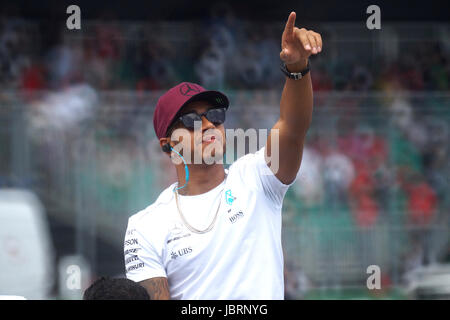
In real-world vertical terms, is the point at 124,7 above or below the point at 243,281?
above

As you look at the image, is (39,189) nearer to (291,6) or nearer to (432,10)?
(291,6)

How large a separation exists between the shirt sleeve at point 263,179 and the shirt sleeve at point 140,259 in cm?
49

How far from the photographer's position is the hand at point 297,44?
7.84ft

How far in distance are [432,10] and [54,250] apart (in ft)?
24.2

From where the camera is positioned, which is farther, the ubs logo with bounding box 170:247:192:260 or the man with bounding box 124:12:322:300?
the ubs logo with bounding box 170:247:192:260

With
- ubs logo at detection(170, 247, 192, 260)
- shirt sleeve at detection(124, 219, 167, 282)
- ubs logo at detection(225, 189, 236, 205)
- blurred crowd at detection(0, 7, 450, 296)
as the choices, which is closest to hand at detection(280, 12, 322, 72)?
ubs logo at detection(225, 189, 236, 205)

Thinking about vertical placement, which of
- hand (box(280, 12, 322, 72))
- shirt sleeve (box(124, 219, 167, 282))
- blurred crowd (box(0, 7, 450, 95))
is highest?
blurred crowd (box(0, 7, 450, 95))

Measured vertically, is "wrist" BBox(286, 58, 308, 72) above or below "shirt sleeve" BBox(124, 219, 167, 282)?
above

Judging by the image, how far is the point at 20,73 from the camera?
9.30 metres

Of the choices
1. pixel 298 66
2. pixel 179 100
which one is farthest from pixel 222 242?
pixel 298 66

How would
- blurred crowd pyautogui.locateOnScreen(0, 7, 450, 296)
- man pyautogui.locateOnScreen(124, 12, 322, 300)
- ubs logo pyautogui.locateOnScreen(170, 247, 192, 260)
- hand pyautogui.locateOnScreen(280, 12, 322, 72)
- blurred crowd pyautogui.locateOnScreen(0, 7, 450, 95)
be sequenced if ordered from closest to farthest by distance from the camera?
hand pyautogui.locateOnScreen(280, 12, 322, 72) → man pyautogui.locateOnScreen(124, 12, 322, 300) → ubs logo pyautogui.locateOnScreen(170, 247, 192, 260) → blurred crowd pyautogui.locateOnScreen(0, 7, 450, 296) → blurred crowd pyautogui.locateOnScreen(0, 7, 450, 95)

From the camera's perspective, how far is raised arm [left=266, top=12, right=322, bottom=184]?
242 cm

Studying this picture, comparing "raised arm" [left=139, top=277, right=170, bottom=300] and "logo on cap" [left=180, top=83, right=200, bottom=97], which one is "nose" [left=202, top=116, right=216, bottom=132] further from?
"raised arm" [left=139, top=277, right=170, bottom=300]
